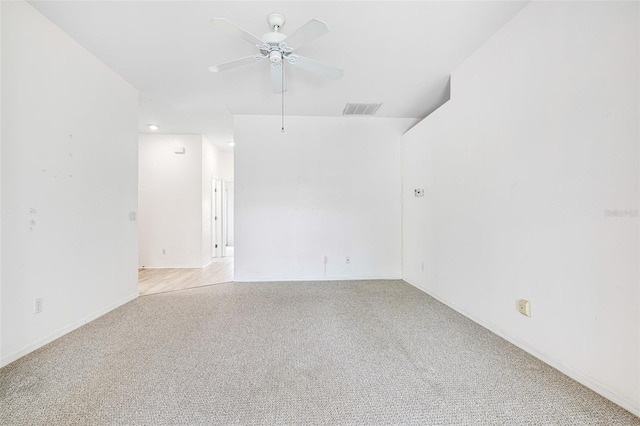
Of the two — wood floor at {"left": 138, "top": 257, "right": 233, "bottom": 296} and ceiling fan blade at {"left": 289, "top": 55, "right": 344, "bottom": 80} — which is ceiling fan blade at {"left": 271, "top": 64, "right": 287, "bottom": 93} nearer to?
ceiling fan blade at {"left": 289, "top": 55, "right": 344, "bottom": 80}

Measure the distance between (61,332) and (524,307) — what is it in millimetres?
3765

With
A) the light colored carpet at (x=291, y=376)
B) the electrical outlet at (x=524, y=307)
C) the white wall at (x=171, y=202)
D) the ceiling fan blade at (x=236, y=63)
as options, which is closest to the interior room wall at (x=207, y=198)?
the white wall at (x=171, y=202)

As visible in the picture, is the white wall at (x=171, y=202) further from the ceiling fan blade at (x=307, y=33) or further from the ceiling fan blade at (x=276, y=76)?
the ceiling fan blade at (x=307, y=33)

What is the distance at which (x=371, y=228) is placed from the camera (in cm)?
437

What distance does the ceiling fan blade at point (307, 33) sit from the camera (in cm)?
172

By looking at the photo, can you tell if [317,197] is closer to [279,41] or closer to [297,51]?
[297,51]

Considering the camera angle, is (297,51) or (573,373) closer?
(573,373)

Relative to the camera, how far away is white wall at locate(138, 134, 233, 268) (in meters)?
5.30

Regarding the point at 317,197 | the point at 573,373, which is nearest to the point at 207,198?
the point at 317,197

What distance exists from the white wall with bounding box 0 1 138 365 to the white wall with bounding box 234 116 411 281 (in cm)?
163

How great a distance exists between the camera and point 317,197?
4340 millimetres

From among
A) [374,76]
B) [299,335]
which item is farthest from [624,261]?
[374,76]

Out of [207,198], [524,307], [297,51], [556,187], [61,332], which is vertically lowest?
[61,332]

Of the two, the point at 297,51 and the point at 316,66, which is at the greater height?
the point at 297,51
